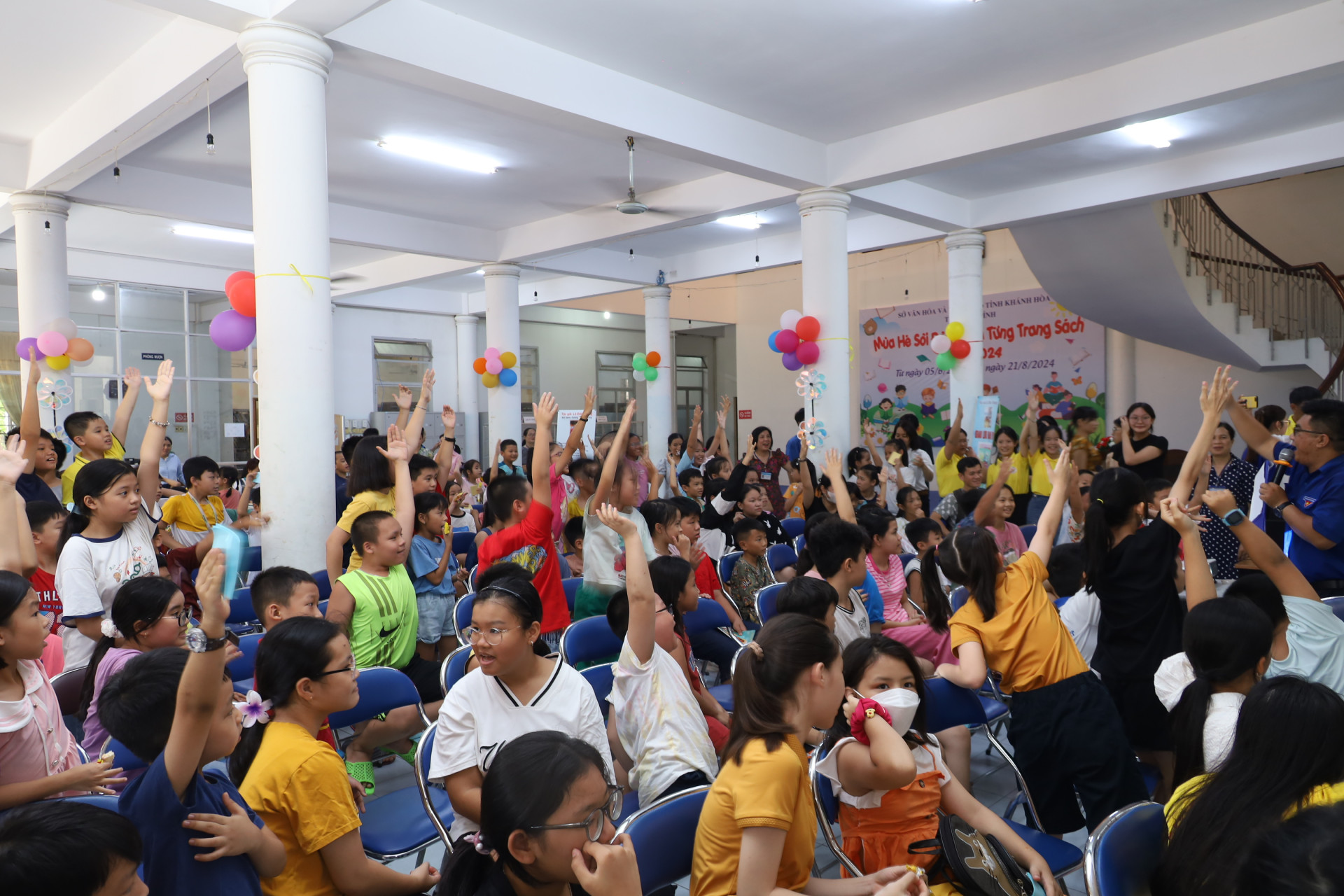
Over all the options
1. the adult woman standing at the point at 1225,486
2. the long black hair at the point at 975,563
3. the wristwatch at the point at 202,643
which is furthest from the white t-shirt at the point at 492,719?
the adult woman standing at the point at 1225,486

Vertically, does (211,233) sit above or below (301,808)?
above

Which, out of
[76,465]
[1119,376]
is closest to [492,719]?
[76,465]

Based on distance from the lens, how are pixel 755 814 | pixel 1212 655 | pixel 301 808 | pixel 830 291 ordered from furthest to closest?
pixel 830 291 → pixel 1212 655 → pixel 301 808 → pixel 755 814

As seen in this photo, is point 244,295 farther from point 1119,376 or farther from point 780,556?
point 1119,376

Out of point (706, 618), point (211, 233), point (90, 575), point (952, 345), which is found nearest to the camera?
point (90, 575)

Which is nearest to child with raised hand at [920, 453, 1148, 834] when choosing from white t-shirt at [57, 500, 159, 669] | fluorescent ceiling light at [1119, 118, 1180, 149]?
white t-shirt at [57, 500, 159, 669]

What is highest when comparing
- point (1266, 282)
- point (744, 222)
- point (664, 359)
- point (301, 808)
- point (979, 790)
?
point (744, 222)

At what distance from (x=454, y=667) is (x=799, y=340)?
533cm

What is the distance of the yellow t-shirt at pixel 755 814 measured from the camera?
5.20 ft

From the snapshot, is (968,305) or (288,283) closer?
(288,283)

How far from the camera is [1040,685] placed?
251 centimetres

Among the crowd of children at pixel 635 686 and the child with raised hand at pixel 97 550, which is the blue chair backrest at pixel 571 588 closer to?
the crowd of children at pixel 635 686

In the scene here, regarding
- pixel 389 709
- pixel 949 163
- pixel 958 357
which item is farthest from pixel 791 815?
pixel 958 357

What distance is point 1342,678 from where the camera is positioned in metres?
2.41
